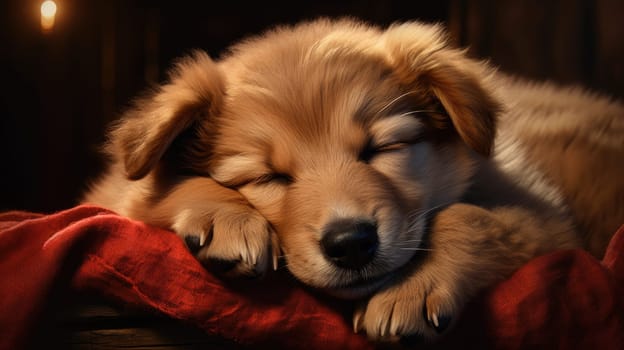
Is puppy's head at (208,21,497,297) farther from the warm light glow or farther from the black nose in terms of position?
the warm light glow

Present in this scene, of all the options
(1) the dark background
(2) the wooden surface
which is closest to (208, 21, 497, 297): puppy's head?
(2) the wooden surface

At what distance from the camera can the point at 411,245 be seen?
6.89 feet

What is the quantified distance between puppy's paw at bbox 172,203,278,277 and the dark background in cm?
239

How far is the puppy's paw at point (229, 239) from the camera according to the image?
199 centimetres

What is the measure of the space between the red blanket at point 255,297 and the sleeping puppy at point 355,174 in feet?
0.20

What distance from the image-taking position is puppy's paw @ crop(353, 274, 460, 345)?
73.7 inches

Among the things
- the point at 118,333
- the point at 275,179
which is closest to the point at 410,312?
the point at 275,179

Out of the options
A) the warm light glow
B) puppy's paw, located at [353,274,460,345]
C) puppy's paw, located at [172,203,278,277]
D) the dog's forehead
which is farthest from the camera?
the warm light glow

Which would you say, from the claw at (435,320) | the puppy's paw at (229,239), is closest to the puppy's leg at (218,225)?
the puppy's paw at (229,239)

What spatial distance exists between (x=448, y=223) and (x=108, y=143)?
113 cm

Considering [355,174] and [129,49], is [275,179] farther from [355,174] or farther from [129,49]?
[129,49]

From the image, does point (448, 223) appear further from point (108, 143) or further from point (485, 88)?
point (108, 143)

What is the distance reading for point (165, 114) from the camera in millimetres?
2336

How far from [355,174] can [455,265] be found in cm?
36
